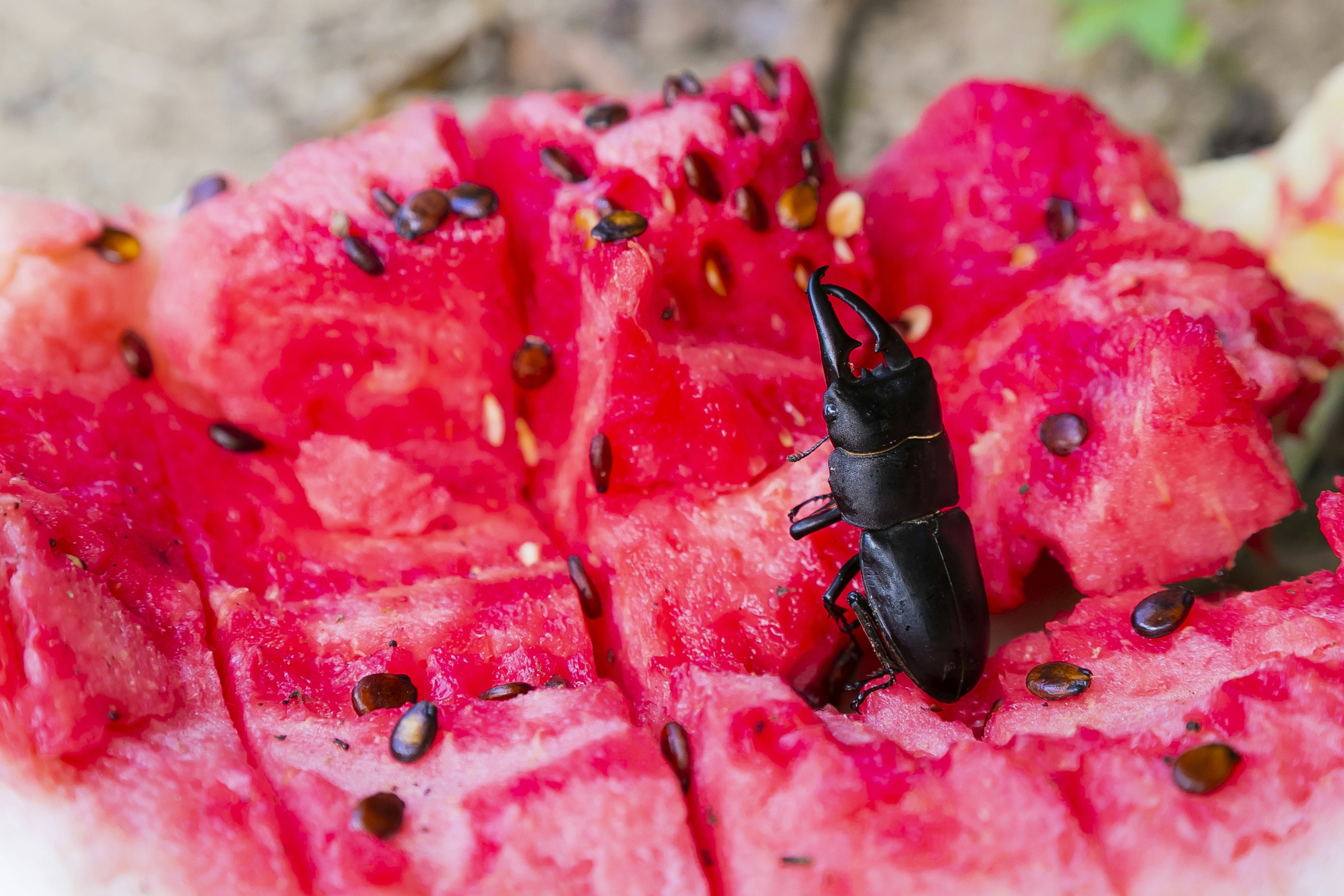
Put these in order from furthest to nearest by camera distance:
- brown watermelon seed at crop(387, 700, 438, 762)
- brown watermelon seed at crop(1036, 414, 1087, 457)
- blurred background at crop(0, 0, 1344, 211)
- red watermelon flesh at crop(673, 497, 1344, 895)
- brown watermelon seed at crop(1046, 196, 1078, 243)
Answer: blurred background at crop(0, 0, 1344, 211) → brown watermelon seed at crop(1046, 196, 1078, 243) → brown watermelon seed at crop(1036, 414, 1087, 457) → brown watermelon seed at crop(387, 700, 438, 762) → red watermelon flesh at crop(673, 497, 1344, 895)

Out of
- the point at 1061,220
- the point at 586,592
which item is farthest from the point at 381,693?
the point at 1061,220

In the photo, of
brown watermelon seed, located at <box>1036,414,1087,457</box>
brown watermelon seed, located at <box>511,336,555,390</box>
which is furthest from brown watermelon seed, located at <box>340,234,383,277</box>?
brown watermelon seed, located at <box>1036,414,1087,457</box>

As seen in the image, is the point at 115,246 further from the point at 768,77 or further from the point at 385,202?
the point at 768,77

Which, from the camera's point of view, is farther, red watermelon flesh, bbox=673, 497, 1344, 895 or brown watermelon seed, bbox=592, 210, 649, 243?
brown watermelon seed, bbox=592, 210, 649, 243

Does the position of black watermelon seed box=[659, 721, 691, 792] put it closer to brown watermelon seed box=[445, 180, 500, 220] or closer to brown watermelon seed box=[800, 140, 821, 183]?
A: brown watermelon seed box=[445, 180, 500, 220]

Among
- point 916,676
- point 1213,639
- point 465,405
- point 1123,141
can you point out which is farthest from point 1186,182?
point 465,405

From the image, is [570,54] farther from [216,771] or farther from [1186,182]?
[216,771]

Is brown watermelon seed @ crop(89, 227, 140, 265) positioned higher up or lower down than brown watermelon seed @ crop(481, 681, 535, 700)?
higher up
